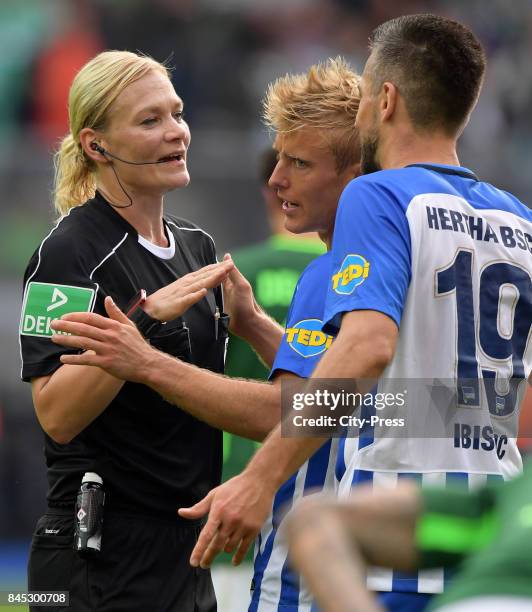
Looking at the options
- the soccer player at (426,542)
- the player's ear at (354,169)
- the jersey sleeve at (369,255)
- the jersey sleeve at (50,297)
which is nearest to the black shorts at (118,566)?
the jersey sleeve at (50,297)

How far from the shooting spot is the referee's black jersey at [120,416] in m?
3.46

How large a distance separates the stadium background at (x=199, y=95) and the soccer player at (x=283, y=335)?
5875 millimetres

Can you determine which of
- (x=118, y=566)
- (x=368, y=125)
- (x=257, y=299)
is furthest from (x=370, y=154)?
(x=257, y=299)

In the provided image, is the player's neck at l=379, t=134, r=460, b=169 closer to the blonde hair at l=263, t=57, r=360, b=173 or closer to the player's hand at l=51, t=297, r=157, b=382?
the blonde hair at l=263, t=57, r=360, b=173

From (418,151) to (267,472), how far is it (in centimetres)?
105

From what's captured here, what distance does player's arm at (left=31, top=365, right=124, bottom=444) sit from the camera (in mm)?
3326

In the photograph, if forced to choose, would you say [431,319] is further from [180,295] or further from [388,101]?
[180,295]

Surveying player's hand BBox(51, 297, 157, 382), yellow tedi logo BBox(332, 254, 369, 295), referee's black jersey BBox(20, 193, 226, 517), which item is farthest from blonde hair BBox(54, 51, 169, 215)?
yellow tedi logo BBox(332, 254, 369, 295)

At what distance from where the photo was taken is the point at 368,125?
10.6ft

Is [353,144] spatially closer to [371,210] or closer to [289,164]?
[289,164]

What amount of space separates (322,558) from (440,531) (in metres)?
0.24

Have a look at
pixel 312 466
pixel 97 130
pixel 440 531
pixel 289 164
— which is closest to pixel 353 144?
pixel 289 164

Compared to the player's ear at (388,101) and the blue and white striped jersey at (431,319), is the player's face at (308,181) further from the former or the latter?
the blue and white striped jersey at (431,319)

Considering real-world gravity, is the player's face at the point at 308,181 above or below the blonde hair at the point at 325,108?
below
